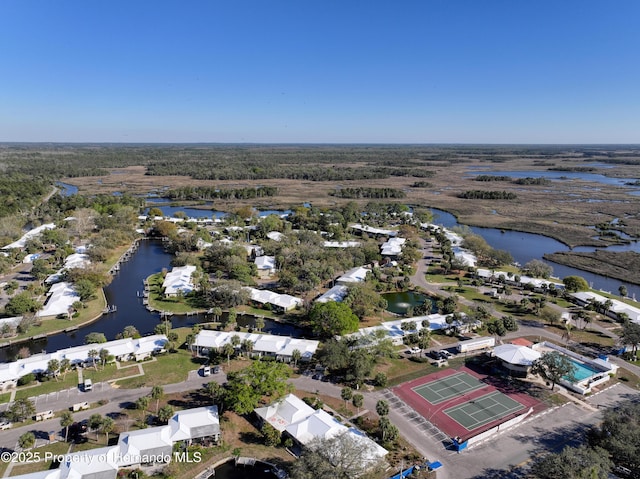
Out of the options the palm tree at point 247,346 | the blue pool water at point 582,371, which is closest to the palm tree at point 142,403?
the palm tree at point 247,346

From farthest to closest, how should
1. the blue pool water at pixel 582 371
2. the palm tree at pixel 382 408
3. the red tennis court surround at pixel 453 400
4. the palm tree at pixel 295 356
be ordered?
the palm tree at pixel 295 356 → the blue pool water at pixel 582 371 → the red tennis court surround at pixel 453 400 → the palm tree at pixel 382 408

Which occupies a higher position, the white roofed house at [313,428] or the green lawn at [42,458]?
the white roofed house at [313,428]

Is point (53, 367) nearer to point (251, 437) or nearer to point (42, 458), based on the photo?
point (42, 458)

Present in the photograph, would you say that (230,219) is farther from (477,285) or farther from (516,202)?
(516,202)

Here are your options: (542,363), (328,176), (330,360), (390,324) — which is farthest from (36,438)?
(328,176)

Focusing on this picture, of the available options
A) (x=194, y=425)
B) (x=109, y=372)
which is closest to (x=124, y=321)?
(x=109, y=372)

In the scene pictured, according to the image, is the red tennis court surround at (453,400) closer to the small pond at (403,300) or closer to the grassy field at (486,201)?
the small pond at (403,300)

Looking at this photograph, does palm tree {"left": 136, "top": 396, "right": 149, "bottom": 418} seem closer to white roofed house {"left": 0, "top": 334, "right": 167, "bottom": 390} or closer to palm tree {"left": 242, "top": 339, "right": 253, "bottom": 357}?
white roofed house {"left": 0, "top": 334, "right": 167, "bottom": 390}
